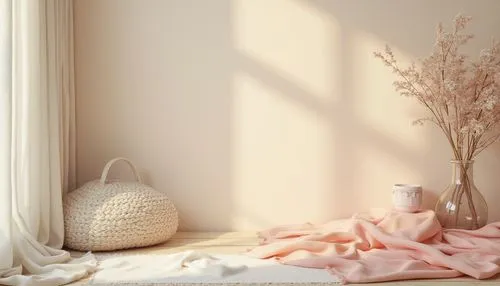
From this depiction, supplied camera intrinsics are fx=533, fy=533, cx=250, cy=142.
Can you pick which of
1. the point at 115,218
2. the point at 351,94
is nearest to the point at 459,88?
the point at 351,94

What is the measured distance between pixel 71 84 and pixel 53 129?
16.0 inches

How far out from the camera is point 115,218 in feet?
7.37

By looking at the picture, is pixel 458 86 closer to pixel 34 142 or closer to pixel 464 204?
pixel 464 204

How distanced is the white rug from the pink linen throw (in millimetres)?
75

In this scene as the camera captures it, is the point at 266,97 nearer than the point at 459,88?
No

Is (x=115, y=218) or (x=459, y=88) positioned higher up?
(x=459, y=88)


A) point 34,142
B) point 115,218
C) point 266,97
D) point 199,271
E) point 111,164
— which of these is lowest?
point 199,271

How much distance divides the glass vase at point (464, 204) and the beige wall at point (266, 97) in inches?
9.5

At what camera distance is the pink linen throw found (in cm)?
190

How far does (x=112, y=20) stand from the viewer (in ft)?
8.78

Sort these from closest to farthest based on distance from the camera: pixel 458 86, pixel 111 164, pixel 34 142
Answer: pixel 34 142
pixel 458 86
pixel 111 164

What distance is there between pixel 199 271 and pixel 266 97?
1056 millimetres

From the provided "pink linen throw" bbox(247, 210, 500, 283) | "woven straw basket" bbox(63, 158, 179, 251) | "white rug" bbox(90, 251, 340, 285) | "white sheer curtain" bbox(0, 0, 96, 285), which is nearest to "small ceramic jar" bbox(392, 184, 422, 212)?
"pink linen throw" bbox(247, 210, 500, 283)

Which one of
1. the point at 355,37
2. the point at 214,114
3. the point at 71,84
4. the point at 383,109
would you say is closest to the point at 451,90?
the point at 383,109
